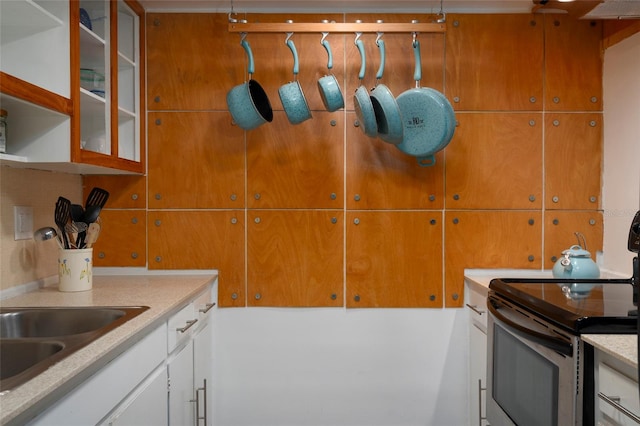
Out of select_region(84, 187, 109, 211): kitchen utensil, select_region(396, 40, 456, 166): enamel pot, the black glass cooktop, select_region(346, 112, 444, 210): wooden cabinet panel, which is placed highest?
select_region(396, 40, 456, 166): enamel pot

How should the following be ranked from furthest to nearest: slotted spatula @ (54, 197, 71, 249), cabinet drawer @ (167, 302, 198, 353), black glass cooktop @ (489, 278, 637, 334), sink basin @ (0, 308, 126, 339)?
slotted spatula @ (54, 197, 71, 249) < cabinet drawer @ (167, 302, 198, 353) < sink basin @ (0, 308, 126, 339) < black glass cooktop @ (489, 278, 637, 334)

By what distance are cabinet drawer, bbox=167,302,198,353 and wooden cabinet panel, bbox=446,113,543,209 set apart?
1239mm

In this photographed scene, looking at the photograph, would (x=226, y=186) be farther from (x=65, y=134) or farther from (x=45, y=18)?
(x=45, y=18)

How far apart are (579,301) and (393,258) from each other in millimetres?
930

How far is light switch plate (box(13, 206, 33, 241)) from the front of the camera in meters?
1.78

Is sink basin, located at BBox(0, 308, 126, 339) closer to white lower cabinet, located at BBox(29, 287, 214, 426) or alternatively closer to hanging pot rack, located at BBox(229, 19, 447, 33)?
white lower cabinet, located at BBox(29, 287, 214, 426)

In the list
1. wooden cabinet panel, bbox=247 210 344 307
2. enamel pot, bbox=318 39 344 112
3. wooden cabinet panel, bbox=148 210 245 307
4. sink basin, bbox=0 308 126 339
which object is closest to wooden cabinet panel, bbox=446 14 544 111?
enamel pot, bbox=318 39 344 112

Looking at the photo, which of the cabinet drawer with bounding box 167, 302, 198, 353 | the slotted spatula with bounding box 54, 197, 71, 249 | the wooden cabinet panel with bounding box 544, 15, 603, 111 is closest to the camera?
the cabinet drawer with bounding box 167, 302, 198, 353

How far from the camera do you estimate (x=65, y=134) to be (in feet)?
5.15

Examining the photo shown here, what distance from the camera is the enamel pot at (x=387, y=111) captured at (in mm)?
1962

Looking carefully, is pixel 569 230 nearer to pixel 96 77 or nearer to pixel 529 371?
pixel 529 371

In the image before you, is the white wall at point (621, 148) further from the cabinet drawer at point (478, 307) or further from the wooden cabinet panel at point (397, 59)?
the wooden cabinet panel at point (397, 59)

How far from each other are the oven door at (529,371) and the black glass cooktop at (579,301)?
0.11ft

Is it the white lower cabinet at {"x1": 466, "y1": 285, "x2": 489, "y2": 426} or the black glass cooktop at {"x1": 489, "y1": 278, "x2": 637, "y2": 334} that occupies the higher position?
the black glass cooktop at {"x1": 489, "y1": 278, "x2": 637, "y2": 334}
